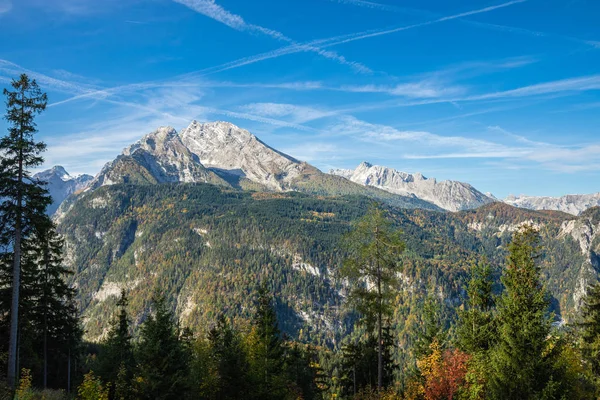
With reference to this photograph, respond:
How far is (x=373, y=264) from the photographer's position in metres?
30.3

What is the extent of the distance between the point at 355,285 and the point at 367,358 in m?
32.5

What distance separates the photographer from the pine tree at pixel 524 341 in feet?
71.8

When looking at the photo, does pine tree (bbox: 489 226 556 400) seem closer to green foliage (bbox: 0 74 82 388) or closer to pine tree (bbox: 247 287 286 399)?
pine tree (bbox: 247 287 286 399)

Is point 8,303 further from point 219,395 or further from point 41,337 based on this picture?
point 219,395

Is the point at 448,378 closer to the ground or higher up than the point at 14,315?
closer to the ground

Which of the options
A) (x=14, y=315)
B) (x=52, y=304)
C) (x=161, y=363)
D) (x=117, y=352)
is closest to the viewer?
(x=14, y=315)

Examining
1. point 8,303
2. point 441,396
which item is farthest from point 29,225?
point 441,396

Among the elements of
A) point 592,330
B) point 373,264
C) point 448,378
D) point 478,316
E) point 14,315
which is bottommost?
point 448,378

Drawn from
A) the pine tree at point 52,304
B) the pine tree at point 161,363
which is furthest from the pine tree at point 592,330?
the pine tree at point 52,304

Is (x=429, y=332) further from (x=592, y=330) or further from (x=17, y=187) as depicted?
(x=17, y=187)

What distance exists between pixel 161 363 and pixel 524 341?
84.5 ft

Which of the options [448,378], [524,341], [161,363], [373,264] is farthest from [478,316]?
[161,363]

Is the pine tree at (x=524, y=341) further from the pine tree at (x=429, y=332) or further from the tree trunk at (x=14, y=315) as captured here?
the tree trunk at (x=14, y=315)

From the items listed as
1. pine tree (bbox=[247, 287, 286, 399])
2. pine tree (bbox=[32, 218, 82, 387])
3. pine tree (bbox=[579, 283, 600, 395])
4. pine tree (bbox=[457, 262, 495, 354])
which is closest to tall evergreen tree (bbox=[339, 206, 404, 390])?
pine tree (bbox=[457, 262, 495, 354])
